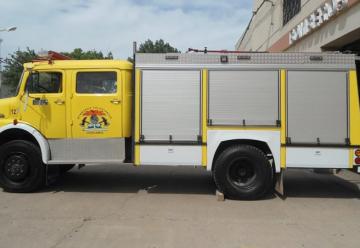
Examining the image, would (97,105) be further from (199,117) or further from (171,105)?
(199,117)

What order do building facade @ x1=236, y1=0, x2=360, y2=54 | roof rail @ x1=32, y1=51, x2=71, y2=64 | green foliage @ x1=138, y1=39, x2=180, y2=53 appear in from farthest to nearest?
green foliage @ x1=138, y1=39, x2=180, y2=53 < building facade @ x1=236, y1=0, x2=360, y2=54 < roof rail @ x1=32, y1=51, x2=71, y2=64

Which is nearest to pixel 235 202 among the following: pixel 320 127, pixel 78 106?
pixel 320 127

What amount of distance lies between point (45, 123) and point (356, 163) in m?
6.10

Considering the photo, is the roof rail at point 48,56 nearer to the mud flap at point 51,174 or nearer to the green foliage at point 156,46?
the mud flap at point 51,174

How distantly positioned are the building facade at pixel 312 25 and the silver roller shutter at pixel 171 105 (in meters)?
6.11

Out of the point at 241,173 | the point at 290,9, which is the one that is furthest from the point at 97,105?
the point at 290,9

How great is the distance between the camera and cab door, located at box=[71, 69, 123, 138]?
8.66 m

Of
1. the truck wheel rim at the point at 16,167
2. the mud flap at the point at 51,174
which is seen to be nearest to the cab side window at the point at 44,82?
the truck wheel rim at the point at 16,167

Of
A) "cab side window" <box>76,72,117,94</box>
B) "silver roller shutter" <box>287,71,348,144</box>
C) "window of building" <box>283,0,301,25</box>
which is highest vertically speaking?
"window of building" <box>283,0,301,25</box>

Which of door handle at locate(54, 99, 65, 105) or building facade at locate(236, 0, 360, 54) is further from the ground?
building facade at locate(236, 0, 360, 54)

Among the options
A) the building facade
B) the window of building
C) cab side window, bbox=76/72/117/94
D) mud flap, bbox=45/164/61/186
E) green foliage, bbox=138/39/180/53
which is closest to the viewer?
cab side window, bbox=76/72/117/94

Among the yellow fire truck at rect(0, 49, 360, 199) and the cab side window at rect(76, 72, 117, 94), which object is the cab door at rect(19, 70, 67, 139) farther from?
the cab side window at rect(76, 72, 117, 94)

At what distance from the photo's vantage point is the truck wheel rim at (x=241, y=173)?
8391 mm

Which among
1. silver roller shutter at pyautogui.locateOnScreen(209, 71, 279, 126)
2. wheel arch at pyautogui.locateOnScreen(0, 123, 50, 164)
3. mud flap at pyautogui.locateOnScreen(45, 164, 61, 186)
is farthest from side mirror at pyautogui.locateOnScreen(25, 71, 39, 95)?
silver roller shutter at pyautogui.locateOnScreen(209, 71, 279, 126)
